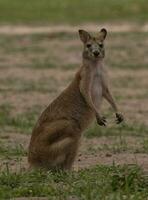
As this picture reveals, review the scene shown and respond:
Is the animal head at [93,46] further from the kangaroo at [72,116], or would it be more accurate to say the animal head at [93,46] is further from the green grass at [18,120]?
the green grass at [18,120]

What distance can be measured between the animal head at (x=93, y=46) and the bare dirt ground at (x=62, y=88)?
44.3 inches

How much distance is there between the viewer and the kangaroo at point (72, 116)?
8281mm

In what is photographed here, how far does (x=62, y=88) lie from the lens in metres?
17.8

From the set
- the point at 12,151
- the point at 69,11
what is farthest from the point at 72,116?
the point at 69,11

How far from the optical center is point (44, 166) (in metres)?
8.38

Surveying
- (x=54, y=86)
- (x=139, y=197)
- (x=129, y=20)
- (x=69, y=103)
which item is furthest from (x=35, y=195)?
(x=129, y=20)

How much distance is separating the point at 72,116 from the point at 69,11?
102ft

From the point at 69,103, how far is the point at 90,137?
11.2ft

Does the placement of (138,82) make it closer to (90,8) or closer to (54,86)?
(54,86)

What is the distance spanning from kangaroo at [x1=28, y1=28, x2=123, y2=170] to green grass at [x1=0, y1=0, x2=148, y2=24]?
26154 mm

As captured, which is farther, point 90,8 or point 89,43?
point 90,8

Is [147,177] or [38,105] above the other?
[38,105]

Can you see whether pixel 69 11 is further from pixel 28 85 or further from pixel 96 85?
pixel 96 85

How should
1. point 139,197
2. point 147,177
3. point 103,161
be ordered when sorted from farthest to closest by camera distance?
point 103,161 → point 147,177 → point 139,197
